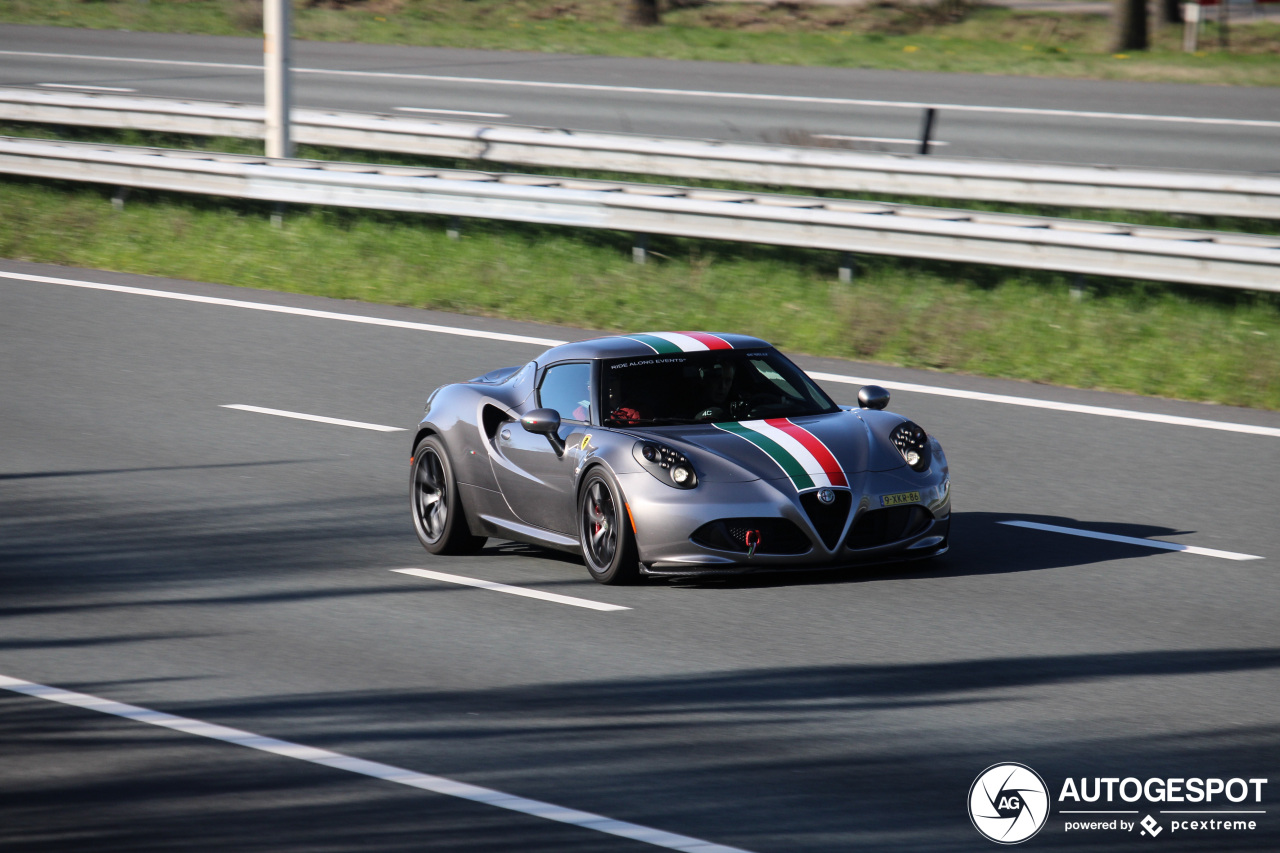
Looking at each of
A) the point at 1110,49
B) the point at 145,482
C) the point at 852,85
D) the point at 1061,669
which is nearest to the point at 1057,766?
the point at 1061,669

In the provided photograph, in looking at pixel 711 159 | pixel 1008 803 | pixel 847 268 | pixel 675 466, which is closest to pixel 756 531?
pixel 675 466

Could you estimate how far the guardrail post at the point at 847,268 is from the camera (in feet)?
53.2

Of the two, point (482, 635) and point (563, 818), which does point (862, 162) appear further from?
point (563, 818)

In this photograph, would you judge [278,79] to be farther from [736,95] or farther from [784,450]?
[784,450]

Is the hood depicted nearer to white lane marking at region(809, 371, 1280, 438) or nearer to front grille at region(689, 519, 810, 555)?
front grille at region(689, 519, 810, 555)

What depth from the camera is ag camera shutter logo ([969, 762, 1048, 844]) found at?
5.69m

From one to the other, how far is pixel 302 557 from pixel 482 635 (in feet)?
6.04

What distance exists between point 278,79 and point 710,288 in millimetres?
6142

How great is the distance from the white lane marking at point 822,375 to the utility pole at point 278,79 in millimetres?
2711

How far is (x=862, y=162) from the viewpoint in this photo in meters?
17.9

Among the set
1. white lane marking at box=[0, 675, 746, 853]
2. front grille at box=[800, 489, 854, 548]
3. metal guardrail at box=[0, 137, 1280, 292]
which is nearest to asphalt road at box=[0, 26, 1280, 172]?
metal guardrail at box=[0, 137, 1280, 292]

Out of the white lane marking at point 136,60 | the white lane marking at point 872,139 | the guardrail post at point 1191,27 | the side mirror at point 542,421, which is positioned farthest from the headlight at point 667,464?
the guardrail post at point 1191,27

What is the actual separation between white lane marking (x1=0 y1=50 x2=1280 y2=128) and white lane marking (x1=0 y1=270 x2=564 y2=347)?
10402 mm

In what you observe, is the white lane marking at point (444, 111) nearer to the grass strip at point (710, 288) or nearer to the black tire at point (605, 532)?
the grass strip at point (710, 288)
